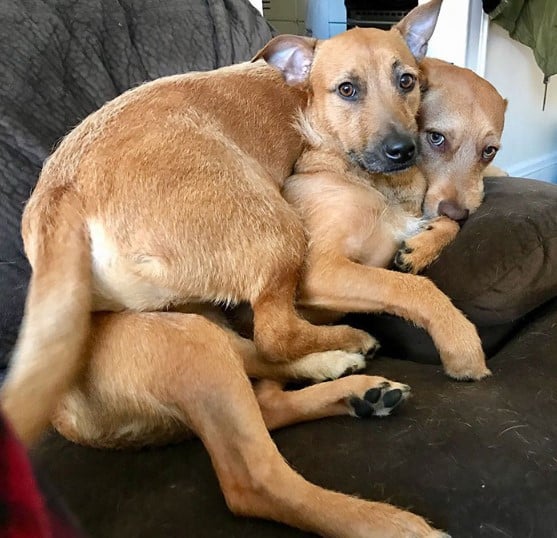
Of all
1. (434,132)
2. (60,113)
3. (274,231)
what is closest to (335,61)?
(434,132)

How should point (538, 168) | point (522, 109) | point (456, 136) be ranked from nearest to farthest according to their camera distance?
point (456, 136) < point (522, 109) < point (538, 168)

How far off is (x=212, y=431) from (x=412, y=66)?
4.17ft

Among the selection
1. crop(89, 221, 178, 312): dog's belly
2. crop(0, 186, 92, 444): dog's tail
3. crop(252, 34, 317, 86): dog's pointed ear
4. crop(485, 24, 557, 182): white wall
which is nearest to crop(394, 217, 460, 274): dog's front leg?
crop(252, 34, 317, 86): dog's pointed ear

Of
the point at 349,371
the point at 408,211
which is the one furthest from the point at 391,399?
the point at 408,211

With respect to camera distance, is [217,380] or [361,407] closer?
[217,380]

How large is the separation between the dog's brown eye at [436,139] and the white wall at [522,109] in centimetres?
247

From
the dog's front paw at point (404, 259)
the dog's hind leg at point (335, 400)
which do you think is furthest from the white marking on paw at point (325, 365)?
the dog's front paw at point (404, 259)

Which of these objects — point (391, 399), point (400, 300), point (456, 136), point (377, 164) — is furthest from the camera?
point (456, 136)

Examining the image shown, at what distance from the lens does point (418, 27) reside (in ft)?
6.82

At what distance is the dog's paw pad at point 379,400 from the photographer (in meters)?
1.38

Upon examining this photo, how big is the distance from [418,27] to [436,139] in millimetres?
381

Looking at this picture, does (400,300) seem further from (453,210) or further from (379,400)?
(453,210)

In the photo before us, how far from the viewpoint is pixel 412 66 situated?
1953mm

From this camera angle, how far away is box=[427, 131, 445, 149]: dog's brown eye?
199 centimetres
